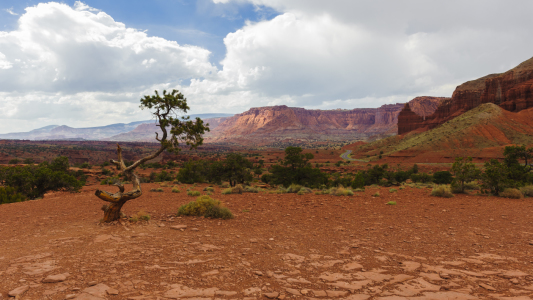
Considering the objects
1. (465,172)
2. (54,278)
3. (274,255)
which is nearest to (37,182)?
(54,278)

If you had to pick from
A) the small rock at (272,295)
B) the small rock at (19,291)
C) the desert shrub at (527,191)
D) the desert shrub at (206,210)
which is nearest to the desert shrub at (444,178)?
the desert shrub at (527,191)

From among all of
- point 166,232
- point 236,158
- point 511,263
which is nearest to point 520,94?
point 236,158

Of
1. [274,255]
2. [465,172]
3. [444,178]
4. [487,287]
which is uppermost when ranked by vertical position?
[465,172]

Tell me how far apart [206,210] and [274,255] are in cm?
458

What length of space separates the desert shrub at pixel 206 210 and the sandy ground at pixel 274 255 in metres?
0.44

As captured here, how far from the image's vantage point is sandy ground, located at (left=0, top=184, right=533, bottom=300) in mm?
4137

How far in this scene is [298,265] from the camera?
528cm

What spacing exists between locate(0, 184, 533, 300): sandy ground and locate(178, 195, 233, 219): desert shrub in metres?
0.44

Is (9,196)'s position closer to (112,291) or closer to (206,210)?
(206,210)

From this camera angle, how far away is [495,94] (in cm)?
7550

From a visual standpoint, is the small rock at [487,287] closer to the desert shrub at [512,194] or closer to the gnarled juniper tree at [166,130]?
the gnarled juniper tree at [166,130]

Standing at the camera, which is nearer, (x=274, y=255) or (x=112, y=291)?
(x=112, y=291)

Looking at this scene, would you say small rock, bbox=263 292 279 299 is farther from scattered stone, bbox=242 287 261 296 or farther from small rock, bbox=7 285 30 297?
small rock, bbox=7 285 30 297

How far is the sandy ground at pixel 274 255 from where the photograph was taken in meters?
4.14
